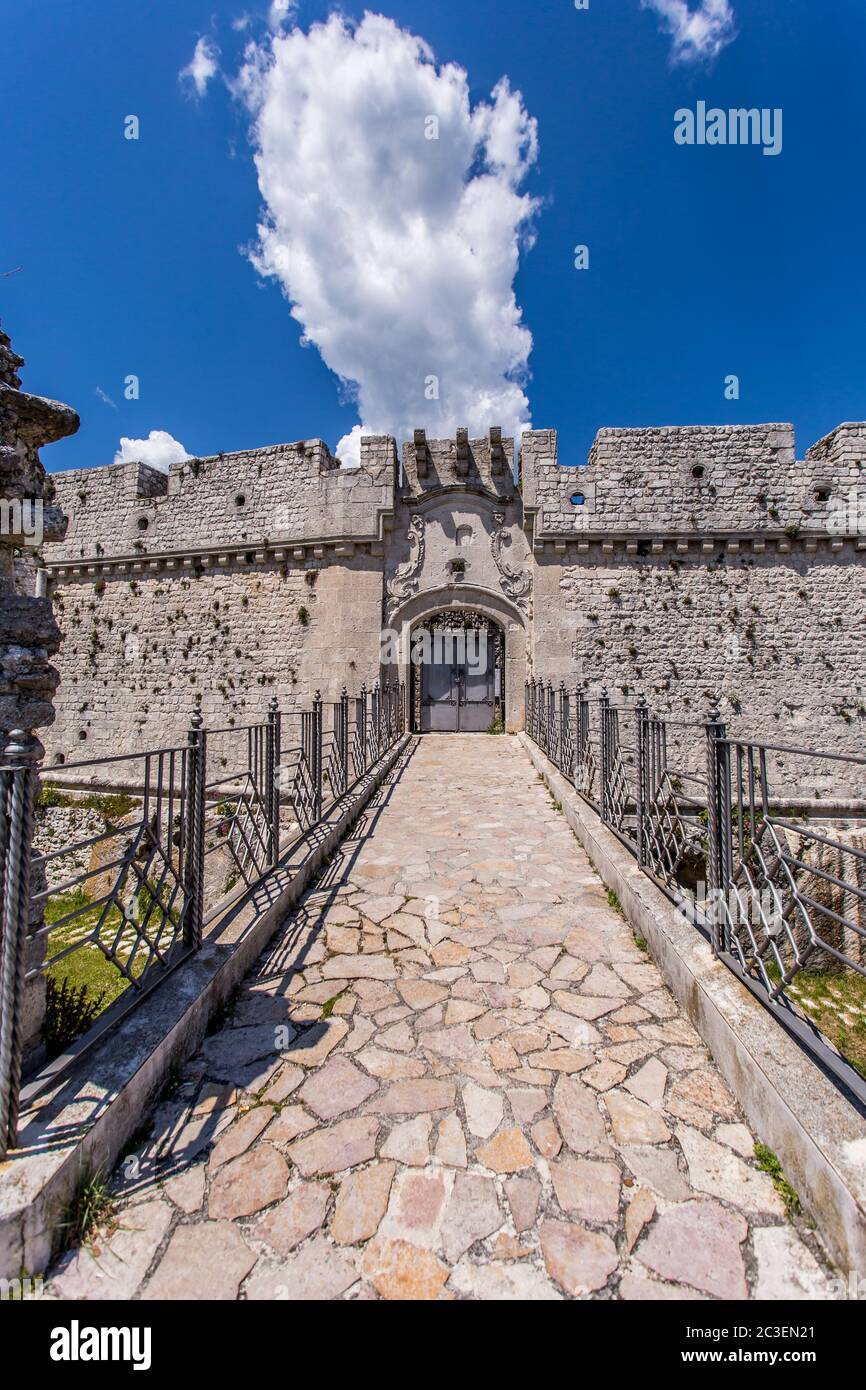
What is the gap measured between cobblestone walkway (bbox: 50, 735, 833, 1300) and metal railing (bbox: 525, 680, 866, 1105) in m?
0.47

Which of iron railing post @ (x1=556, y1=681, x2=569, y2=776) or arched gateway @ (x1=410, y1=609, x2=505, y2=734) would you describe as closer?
iron railing post @ (x1=556, y1=681, x2=569, y2=776)

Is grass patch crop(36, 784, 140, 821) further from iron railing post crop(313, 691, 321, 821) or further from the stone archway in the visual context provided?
iron railing post crop(313, 691, 321, 821)

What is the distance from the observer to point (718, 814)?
10.4 feet

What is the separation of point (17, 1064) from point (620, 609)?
12978 mm

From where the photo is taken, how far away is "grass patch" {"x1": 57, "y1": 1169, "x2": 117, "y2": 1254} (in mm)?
1745

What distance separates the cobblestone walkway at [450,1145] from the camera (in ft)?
5.43

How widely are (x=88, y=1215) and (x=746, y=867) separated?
2.92m

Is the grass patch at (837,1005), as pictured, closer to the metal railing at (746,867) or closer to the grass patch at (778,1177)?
the metal railing at (746,867)

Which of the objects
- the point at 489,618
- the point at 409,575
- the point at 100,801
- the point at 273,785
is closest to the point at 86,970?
the point at 273,785

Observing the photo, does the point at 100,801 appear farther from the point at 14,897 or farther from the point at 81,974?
the point at 14,897

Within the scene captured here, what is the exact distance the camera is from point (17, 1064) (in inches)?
73.8

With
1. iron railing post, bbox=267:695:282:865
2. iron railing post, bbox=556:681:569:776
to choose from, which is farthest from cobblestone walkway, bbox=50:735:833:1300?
iron railing post, bbox=556:681:569:776
